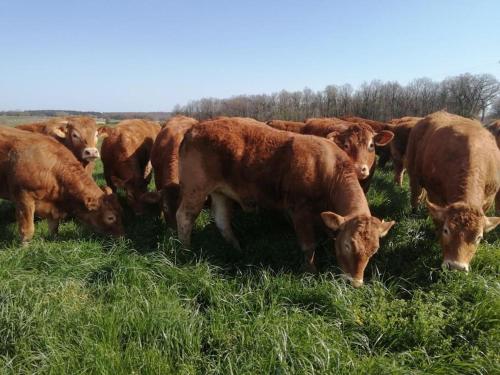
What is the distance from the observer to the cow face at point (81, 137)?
8453 mm

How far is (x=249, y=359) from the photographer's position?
326 cm

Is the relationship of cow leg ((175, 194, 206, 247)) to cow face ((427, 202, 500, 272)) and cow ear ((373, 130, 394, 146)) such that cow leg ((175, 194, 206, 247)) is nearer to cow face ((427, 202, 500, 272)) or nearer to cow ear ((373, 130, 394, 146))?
cow face ((427, 202, 500, 272))

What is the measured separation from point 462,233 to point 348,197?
1.40 metres

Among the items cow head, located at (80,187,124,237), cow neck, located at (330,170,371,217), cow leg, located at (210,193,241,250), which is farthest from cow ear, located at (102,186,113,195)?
cow neck, located at (330,170,371,217)

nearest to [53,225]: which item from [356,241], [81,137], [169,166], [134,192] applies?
[134,192]

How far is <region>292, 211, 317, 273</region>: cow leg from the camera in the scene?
17.8ft

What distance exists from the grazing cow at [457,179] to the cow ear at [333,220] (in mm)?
1288

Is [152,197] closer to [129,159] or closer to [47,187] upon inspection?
[47,187]

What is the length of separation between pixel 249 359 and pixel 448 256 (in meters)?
2.91

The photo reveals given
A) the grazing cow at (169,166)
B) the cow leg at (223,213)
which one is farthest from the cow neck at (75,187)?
the cow leg at (223,213)

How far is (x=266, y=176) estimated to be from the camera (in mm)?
5840

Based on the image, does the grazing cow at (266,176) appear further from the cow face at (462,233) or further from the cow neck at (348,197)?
the cow face at (462,233)

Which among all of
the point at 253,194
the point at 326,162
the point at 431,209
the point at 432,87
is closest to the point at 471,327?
the point at 431,209

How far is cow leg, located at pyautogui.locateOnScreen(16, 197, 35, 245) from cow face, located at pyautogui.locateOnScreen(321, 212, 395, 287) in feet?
15.5
